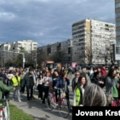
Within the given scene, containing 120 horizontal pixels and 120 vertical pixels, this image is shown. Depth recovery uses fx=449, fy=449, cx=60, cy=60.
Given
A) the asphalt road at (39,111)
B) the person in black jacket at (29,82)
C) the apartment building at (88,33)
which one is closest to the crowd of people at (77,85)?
the person in black jacket at (29,82)

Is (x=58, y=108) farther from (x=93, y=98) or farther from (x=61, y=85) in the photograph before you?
(x=93, y=98)

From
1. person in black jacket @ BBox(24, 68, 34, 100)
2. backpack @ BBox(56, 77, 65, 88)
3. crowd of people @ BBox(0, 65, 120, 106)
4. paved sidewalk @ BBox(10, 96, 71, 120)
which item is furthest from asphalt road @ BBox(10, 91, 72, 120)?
backpack @ BBox(56, 77, 65, 88)

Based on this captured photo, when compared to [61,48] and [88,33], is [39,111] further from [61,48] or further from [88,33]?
[88,33]

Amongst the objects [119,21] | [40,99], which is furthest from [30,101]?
[119,21]

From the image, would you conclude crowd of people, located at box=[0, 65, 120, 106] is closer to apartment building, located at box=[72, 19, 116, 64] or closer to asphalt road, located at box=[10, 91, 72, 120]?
asphalt road, located at box=[10, 91, 72, 120]

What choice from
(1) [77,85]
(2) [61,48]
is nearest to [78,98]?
(1) [77,85]

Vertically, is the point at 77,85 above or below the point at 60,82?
above

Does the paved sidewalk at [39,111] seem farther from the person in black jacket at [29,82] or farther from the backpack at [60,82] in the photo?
the backpack at [60,82]

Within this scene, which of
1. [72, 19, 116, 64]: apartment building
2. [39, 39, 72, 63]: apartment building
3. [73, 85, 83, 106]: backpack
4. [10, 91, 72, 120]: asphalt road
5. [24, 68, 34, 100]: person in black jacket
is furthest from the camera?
[39, 39, 72, 63]: apartment building

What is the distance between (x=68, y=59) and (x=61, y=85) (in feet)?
405

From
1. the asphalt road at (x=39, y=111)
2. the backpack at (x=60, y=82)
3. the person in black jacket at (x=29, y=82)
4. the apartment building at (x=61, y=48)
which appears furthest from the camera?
the apartment building at (x=61, y=48)

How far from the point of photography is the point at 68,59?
5527 inches

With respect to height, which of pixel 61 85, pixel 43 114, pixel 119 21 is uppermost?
pixel 119 21

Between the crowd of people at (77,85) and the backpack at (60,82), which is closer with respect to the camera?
the crowd of people at (77,85)
